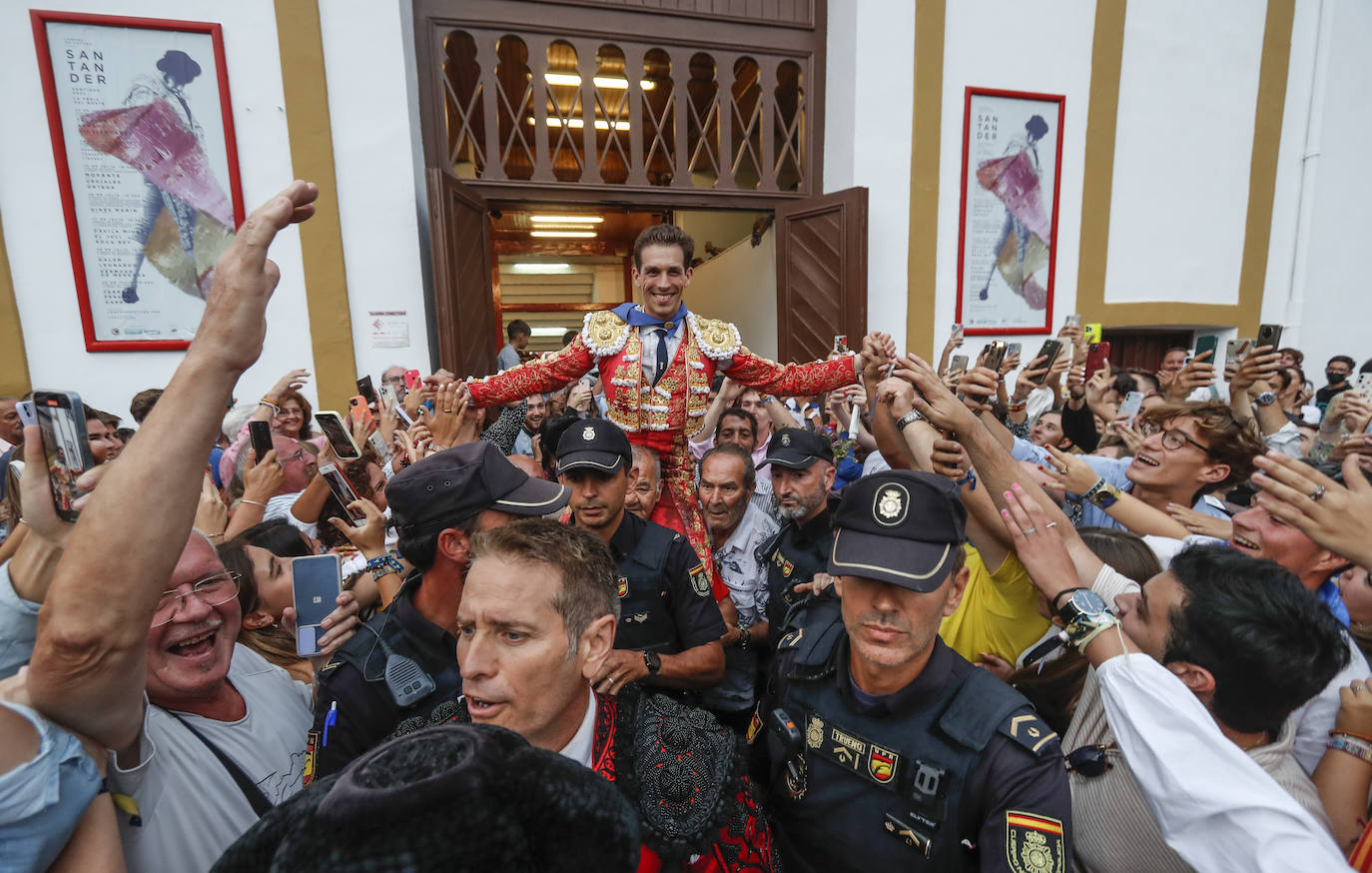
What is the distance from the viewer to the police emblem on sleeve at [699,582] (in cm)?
231

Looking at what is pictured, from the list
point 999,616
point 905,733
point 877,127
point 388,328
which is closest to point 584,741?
point 905,733

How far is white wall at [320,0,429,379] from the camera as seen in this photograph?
5.52 metres

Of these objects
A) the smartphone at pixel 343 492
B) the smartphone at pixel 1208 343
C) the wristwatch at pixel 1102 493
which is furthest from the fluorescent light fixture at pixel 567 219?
the wristwatch at pixel 1102 493

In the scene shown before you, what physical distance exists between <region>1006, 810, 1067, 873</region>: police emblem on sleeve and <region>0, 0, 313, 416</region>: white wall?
21.4 feet

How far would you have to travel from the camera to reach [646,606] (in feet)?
7.49

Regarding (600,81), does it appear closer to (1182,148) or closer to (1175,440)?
(1175,440)

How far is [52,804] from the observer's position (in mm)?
827

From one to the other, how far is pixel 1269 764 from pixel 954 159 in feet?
23.6

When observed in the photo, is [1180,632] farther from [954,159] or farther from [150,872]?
[954,159]

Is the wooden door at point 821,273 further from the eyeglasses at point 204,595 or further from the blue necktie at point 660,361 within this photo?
the eyeglasses at point 204,595

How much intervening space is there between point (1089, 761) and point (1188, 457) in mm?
1932

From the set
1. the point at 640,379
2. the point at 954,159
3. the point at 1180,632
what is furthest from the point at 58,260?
the point at 954,159

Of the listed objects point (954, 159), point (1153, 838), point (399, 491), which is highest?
point (954, 159)

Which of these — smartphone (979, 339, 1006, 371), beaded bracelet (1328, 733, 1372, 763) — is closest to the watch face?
beaded bracelet (1328, 733, 1372, 763)
